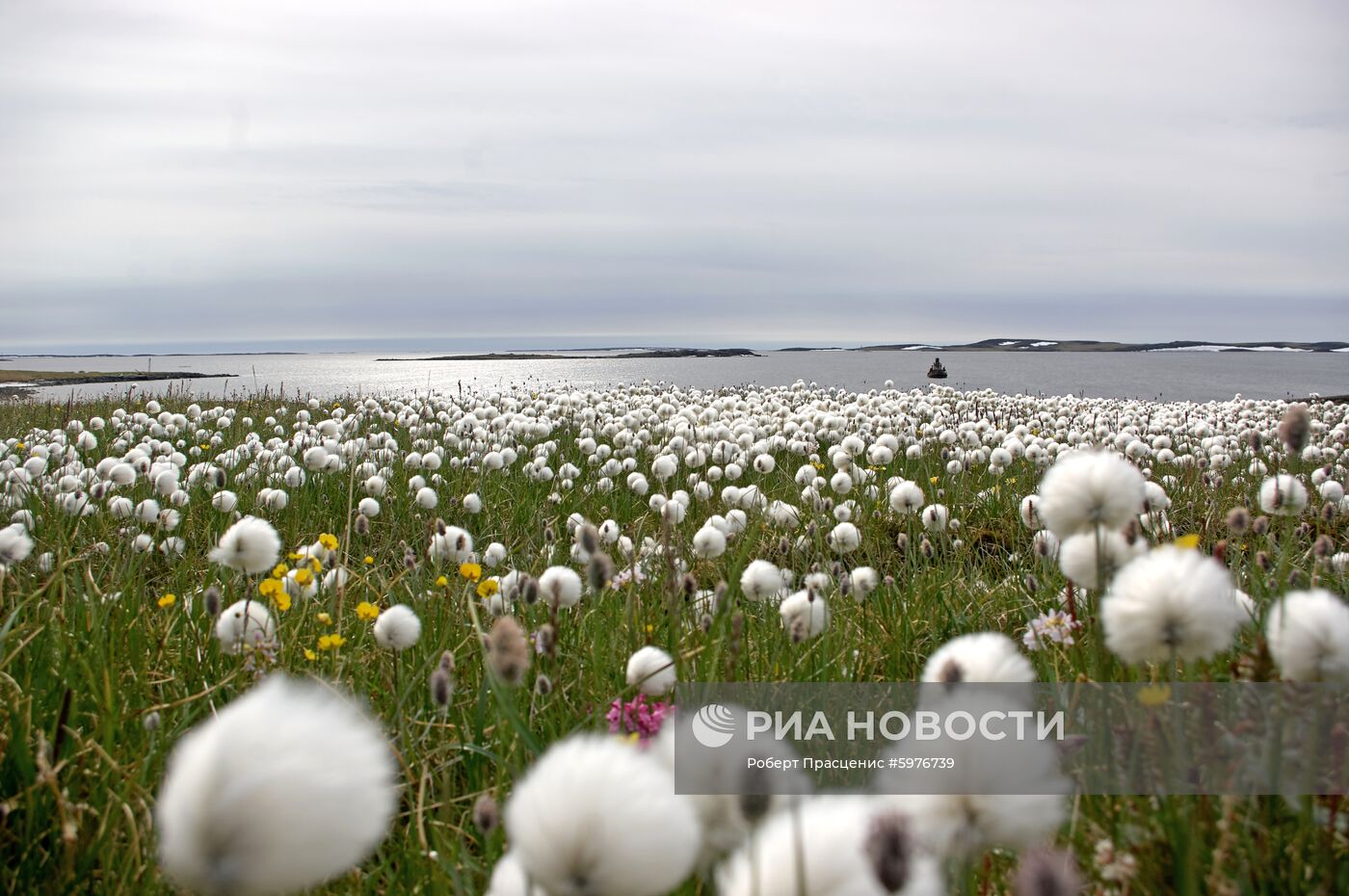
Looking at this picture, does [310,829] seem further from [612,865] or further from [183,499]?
[183,499]

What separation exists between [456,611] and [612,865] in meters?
3.25

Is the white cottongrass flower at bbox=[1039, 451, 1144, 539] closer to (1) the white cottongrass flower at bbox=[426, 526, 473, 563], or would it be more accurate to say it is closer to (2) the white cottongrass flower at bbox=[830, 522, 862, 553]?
(2) the white cottongrass flower at bbox=[830, 522, 862, 553]

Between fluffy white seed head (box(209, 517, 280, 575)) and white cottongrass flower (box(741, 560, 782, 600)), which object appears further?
white cottongrass flower (box(741, 560, 782, 600))

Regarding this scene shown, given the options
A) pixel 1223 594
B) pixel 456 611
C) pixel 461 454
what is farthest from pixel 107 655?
pixel 461 454

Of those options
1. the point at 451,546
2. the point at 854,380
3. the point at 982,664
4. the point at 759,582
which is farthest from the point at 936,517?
the point at 854,380

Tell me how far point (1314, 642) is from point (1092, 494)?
57cm

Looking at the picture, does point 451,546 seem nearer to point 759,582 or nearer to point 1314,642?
point 759,582

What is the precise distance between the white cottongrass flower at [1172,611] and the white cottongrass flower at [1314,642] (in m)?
0.09

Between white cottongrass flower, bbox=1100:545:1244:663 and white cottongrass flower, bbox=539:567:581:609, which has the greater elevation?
white cottongrass flower, bbox=1100:545:1244:663

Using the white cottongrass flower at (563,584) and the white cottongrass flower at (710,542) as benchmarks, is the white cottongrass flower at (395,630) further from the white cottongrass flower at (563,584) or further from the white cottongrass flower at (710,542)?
the white cottongrass flower at (710,542)

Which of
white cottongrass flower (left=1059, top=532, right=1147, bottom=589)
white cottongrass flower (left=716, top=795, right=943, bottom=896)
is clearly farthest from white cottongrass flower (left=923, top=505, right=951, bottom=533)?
white cottongrass flower (left=716, top=795, right=943, bottom=896)

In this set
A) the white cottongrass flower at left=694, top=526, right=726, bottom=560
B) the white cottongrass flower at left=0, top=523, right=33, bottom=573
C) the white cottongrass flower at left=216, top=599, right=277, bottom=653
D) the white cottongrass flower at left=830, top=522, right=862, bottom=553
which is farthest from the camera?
the white cottongrass flower at left=830, top=522, right=862, bottom=553

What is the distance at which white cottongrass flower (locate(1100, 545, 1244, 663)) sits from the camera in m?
1.55

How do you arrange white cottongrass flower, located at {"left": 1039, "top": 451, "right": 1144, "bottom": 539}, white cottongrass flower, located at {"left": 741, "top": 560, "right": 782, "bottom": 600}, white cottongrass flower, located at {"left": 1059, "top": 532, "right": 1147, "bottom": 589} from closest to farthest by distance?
white cottongrass flower, located at {"left": 1039, "top": 451, "right": 1144, "bottom": 539}
white cottongrass flower, located at {"left": 1059, "top": 532, "right": 1147, "bottom": 589}
white cottongrass flower, located at {"left": 741, "top": 560, "right": 782, "bottom": 600}
